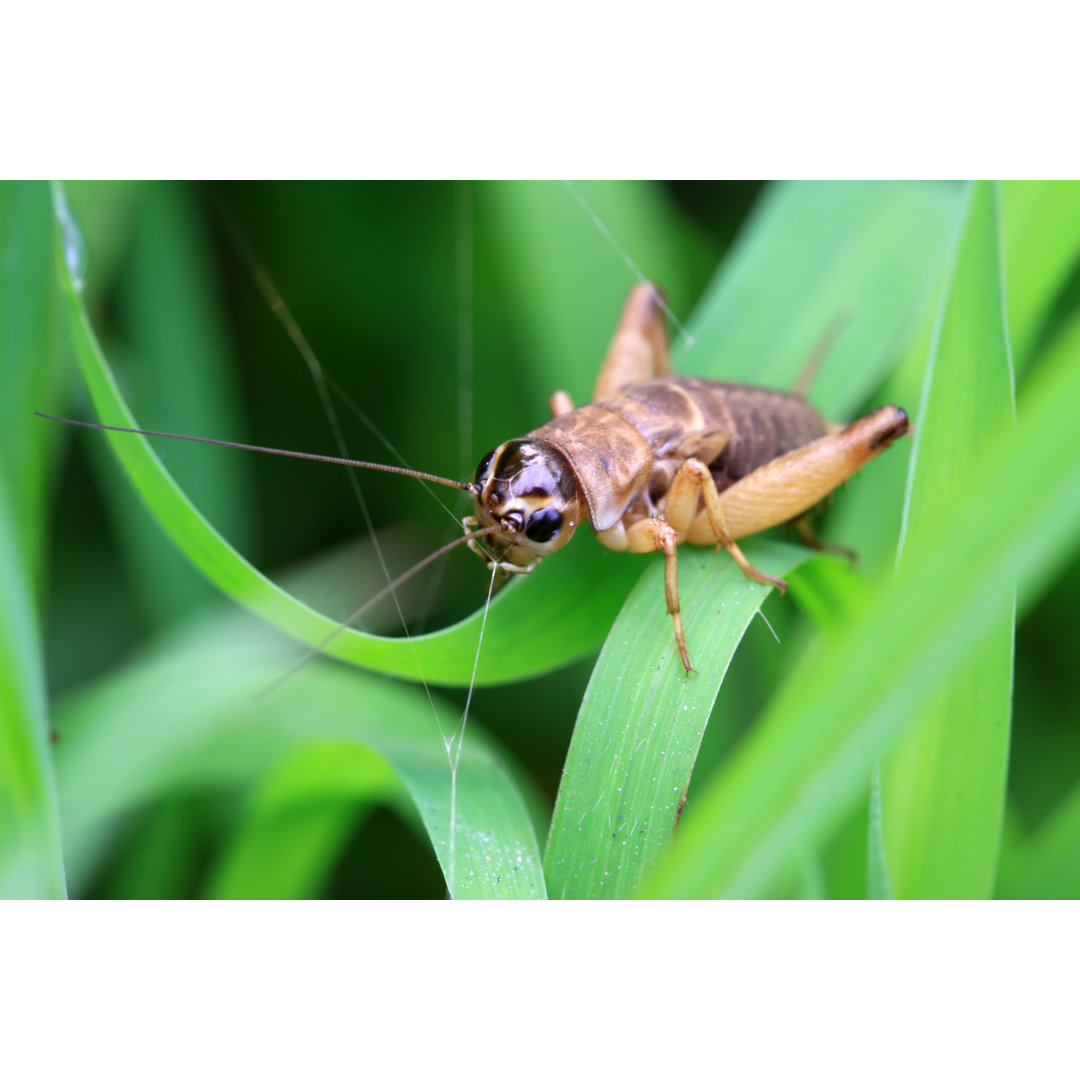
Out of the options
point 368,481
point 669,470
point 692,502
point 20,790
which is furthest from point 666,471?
point 20,790

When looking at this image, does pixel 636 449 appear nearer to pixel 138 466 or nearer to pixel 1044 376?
pixel 138 466

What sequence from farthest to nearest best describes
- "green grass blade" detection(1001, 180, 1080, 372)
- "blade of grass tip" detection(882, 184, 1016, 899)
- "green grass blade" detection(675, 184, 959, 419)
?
"green grass blade" detection(675, 184, 959, 419) → "green grass blade" detection(1001, 180, 1080, 372) → "blade of grass tip" detection(882, 184, 1016, 899)

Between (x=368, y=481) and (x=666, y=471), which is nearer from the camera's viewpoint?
(x=666, y=471)

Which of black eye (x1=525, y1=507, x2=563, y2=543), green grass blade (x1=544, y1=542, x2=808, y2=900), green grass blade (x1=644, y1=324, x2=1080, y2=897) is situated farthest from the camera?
black eye (x1=525, y1=507, x2=563, y2=543)

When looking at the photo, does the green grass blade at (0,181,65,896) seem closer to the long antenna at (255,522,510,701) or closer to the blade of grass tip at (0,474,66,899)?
the blade of grass tip at (0,474,66,899)

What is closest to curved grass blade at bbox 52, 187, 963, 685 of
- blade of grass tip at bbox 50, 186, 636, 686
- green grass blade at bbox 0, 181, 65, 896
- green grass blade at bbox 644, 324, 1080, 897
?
blade of grass tip at bbox 50, 186, 636, 686

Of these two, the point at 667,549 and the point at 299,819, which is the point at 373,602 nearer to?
the point at 667,549
